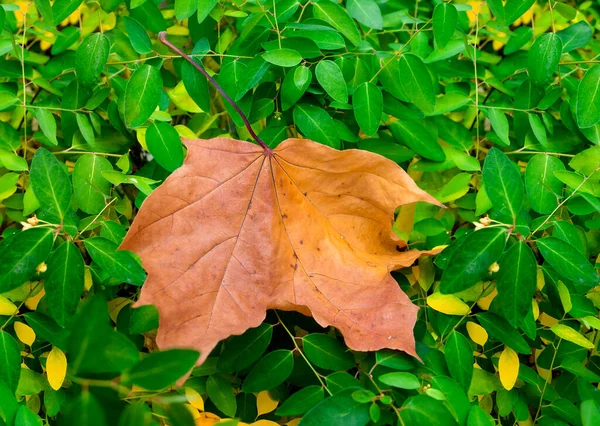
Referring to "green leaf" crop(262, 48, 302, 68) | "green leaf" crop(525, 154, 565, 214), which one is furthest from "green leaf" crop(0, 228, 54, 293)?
"green leaf" crop(525, 154, 565, 214)

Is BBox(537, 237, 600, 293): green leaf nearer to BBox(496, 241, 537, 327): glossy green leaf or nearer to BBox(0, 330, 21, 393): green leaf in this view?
BBox(496, 241, 537, 327): glossy green leaf

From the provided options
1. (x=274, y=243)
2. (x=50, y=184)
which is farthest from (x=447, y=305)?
(x=50, y=184)

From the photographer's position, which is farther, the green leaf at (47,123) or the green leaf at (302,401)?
the green leaf at (47,123)

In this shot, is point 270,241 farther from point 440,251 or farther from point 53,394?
point 53,394

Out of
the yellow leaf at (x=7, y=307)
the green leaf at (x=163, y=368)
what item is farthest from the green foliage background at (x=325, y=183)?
the green leaf at (x=163, y=368)

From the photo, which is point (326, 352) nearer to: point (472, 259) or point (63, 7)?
point (472, 259)

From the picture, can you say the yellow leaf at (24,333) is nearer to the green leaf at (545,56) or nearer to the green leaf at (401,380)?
the green leaf at (401,380)
